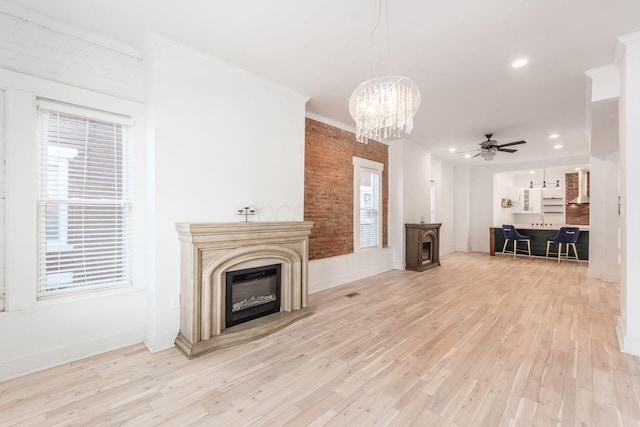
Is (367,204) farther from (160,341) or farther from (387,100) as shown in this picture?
(160,341)

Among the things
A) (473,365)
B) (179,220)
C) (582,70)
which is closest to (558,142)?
(582,70)

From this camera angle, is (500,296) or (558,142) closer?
(500,296)

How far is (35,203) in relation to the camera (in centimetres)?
248

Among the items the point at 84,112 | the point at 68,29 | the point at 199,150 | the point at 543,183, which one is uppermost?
the point at 68,29

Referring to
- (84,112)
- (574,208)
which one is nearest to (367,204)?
(84,112)

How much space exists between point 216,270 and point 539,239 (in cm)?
952

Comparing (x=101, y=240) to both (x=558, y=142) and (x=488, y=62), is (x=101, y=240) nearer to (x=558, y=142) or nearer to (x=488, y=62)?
(x=488, y=62)

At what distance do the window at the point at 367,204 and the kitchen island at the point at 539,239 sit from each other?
491 cm

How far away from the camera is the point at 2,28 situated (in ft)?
7.77

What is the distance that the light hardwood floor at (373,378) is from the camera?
1.92 m

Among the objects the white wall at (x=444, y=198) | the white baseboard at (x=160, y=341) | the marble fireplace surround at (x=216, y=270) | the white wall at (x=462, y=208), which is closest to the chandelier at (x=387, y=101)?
the marble fireplace surround at (x=216, y=270)

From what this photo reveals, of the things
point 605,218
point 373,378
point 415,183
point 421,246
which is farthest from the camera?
point 415,183

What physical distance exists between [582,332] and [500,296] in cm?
137

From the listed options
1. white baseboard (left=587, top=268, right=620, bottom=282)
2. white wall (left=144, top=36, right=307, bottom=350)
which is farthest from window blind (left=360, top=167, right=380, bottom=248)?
white baseboard (left=587, top=268, right=620, bottom=282)
